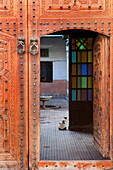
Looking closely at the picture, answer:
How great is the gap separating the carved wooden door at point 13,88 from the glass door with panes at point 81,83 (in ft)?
10.6

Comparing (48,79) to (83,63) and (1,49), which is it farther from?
(1,49)

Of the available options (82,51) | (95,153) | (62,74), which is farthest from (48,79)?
(95,153)

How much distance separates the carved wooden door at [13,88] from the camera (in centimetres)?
385

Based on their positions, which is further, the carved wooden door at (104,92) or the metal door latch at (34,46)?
the carved wooden door at (104,92)

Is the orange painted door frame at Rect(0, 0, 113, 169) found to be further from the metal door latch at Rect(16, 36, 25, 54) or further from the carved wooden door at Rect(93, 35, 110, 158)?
the carved wooden door at Rect(93, 35, 110, 158)

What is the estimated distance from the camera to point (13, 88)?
3.89 meters

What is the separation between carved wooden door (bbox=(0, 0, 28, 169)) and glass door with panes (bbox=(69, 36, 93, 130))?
10.6 ft

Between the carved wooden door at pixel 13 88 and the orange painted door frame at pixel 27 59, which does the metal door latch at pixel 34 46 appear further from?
the carved wooden door at pixel 13 88

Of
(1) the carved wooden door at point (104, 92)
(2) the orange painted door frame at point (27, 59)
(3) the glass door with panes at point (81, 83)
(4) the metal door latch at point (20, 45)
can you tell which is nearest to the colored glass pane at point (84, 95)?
(3) the glass door with panes at point (81, 83)

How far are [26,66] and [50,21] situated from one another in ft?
2.78

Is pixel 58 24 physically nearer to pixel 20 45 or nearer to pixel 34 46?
pixel 34 46

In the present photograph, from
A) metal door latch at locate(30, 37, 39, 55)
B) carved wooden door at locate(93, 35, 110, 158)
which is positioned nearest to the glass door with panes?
carved wooden door at locate(93, 35, 110, 158)

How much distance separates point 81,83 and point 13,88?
3.36 metres

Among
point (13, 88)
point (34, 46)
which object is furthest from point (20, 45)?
point (13, 88)
